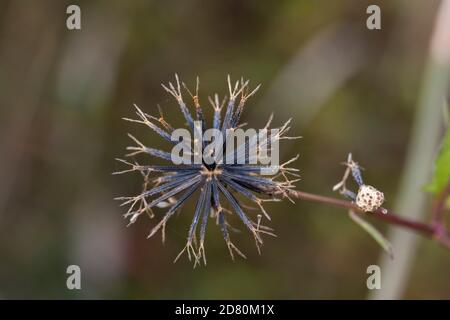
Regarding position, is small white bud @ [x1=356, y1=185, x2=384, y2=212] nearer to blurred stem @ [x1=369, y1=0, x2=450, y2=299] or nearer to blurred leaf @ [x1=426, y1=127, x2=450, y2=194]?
blurred leaf @ [x1=426, y1=127, x2=450, y2=194]

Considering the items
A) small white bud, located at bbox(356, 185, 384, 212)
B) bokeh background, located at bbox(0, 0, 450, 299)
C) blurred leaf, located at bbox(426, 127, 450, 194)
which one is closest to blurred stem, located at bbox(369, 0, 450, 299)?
bokeh background, located at bbox(0, 0, 450, 299)

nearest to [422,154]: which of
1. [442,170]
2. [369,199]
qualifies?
[442,170]

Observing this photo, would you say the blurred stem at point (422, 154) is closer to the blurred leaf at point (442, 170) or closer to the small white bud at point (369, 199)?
the blurred leaf at point (442, 170)

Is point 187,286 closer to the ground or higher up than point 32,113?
closer to the ground

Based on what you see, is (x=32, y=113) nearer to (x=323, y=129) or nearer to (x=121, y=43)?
(x=121, y=43)

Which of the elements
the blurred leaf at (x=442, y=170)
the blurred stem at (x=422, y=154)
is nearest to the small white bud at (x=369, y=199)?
the blurred leaf at (x=442, y=170)
